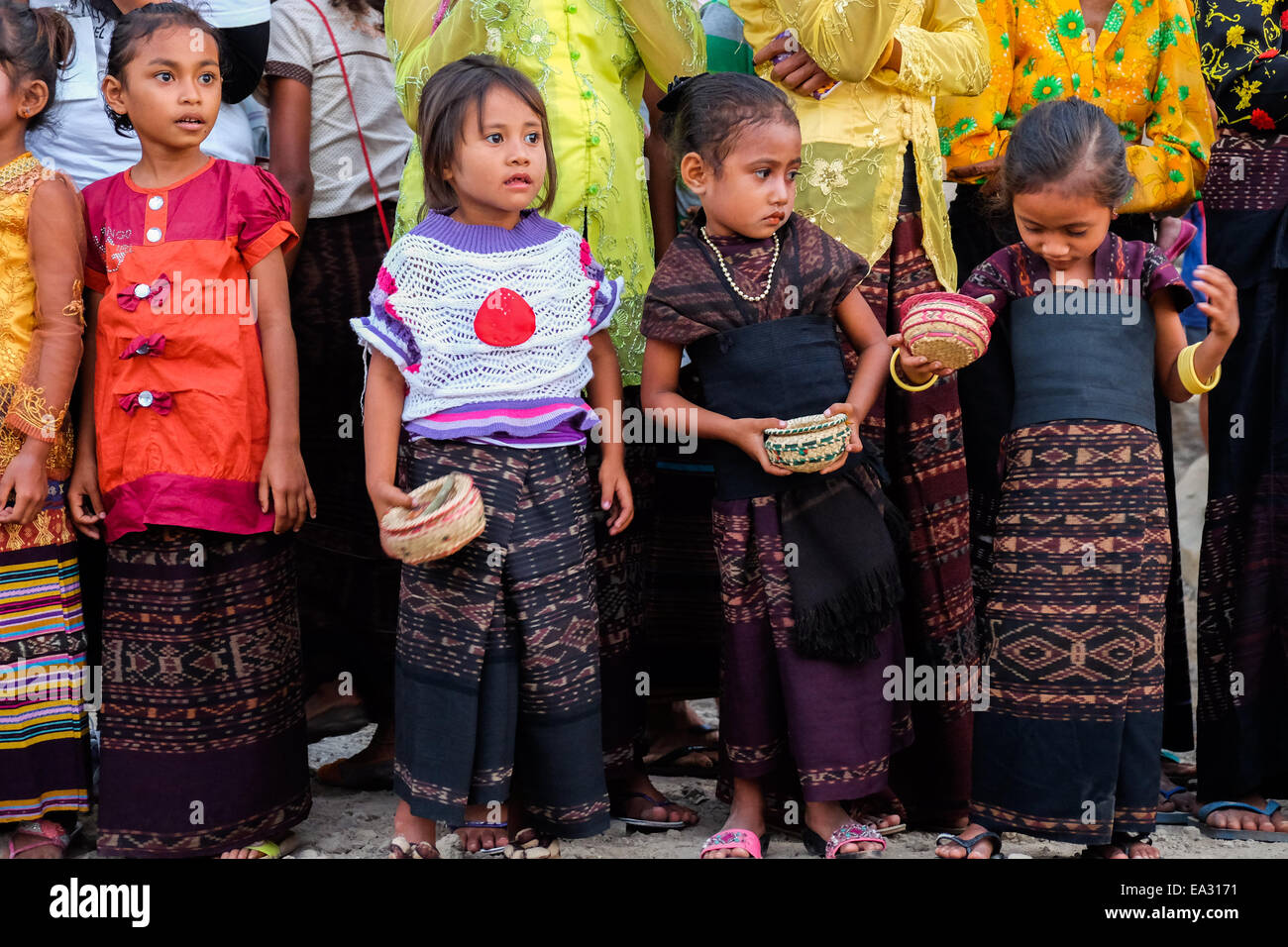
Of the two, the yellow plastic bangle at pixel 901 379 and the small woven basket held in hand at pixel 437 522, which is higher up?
the yellow plastic bangle at pixel 901 379

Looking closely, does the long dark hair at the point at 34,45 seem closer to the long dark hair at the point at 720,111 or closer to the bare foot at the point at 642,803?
the long dark hair at the point at 720,111

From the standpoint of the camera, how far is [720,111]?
10.2 ft

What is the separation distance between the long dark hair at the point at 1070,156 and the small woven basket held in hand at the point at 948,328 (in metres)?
0.34

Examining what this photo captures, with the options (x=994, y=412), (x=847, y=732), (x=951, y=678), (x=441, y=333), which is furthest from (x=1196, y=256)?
(x=441, y=333)

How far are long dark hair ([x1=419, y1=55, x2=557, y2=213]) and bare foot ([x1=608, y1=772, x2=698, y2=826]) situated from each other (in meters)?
1.54

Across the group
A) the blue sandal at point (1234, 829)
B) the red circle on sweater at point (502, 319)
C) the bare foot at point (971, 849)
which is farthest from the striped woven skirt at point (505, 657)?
the blue sandal at point (1234, 829)

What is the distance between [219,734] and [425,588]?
0.67m

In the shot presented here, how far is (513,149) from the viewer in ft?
9.87

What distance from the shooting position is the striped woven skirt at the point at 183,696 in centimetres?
320

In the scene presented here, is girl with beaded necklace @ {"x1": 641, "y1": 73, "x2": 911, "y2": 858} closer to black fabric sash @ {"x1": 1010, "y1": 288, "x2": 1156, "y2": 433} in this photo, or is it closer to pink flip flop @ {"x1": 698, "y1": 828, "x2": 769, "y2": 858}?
pink flip flop @ {"x1": 698, "y1": 828, "x2": 769, "y2": 858}

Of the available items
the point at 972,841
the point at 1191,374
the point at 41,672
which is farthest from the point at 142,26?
the point at 972,841

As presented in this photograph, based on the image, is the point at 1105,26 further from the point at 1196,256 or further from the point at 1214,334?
the point at 1196,256

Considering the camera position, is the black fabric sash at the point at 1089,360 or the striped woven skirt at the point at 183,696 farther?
the striped woven skirt at the point at 183,696
